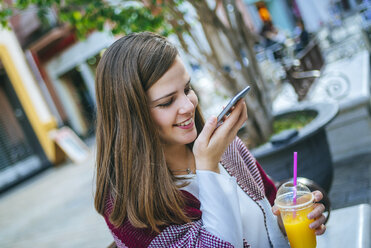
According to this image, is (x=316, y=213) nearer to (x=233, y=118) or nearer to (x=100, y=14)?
(x=233, y=118)

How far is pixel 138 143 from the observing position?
150 centimetres

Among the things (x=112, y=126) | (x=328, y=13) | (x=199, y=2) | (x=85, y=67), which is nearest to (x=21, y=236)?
(x=199, y=2)

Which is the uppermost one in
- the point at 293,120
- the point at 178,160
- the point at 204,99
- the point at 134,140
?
the point at 134,140

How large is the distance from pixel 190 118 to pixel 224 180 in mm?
287

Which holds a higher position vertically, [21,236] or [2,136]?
[2,136]

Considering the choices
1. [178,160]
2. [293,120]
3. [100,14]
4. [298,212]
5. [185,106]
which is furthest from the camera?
[293,120]

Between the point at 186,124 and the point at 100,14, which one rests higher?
the point at 100,14

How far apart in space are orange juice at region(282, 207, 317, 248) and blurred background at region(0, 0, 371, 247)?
1.08 metres

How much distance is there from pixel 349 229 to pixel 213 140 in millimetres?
637

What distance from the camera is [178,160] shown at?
1744 millimetres

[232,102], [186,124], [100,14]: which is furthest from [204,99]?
[232,102]

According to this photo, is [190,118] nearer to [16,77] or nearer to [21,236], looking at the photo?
[21,236]

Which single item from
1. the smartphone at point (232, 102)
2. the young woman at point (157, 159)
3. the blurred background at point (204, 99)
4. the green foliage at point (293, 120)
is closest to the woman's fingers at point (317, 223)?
the young woman at point (157, 159)

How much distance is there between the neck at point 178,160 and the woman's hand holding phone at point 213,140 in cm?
31
